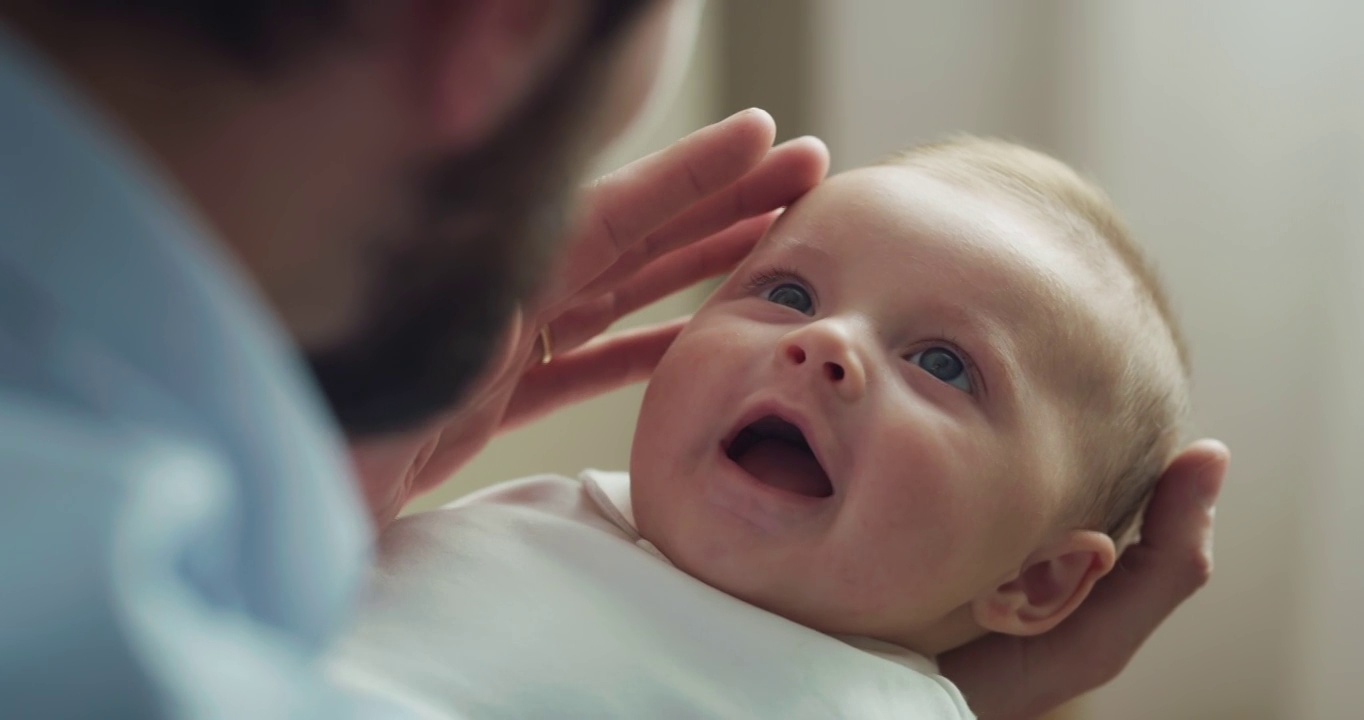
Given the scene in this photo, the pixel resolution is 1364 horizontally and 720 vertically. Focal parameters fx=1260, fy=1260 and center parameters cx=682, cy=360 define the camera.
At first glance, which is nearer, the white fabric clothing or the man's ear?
the man's ear

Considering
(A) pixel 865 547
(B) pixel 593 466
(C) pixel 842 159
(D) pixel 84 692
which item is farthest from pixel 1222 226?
(D) pixel 84 692

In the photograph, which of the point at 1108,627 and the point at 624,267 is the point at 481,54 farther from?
the point at 1108,627

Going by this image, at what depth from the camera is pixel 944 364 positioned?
34.6 inches

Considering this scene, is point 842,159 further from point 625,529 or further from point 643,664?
point 643,664

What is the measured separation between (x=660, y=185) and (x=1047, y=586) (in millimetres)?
423

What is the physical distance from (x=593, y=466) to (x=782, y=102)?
540 millimetres

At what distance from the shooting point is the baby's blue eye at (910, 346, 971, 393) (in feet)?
2.87

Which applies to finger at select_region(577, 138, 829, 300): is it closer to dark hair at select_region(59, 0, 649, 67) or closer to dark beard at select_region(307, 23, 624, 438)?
dark beard at select_region(307, 23, 624, 438)

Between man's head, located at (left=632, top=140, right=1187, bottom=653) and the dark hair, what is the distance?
458 millimetres

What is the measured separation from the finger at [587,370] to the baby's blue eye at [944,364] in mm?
309

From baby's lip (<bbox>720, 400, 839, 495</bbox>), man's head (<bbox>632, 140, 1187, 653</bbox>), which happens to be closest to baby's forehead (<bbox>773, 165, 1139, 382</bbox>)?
man's head (<bbox>632, 140, 1187, 653</bbox>)

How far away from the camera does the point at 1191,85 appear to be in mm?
1302

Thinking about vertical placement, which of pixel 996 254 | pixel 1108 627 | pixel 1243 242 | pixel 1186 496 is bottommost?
pixel 1108 627

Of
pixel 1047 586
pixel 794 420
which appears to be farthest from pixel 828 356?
pixel 1047 586
